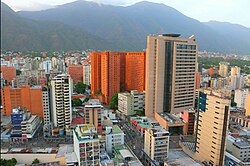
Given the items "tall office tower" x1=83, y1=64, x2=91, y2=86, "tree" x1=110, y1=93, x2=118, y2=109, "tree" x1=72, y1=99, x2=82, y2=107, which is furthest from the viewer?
"tall office tower" x1=83, y1=64, x2=91, y2=86

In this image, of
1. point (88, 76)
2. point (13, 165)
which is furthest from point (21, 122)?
point (88, 76)

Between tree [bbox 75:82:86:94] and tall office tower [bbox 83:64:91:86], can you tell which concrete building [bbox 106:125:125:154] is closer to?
tree [bbox 75:82:86:94]

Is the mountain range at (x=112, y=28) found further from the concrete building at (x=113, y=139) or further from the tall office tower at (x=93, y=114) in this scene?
the concrete building at (x=113, y=139)

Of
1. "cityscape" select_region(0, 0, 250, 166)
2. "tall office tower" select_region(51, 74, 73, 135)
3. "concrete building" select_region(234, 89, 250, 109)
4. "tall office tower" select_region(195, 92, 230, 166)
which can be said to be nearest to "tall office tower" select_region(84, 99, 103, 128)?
"cityscape" select_region(0, 0, 250, 166)

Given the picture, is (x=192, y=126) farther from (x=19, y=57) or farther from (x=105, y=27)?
(x=105, y=27)

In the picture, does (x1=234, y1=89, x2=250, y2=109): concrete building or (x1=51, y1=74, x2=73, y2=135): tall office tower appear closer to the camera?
(x1=51, y1=74, x2=73, y2=135): tall office tower

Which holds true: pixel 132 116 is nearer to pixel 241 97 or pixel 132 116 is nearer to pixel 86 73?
pixel 241 97

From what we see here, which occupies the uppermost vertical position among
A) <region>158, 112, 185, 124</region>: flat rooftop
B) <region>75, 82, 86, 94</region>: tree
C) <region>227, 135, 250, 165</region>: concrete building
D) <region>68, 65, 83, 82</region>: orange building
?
<region>68, 65, 83, 82</region>: orange building
